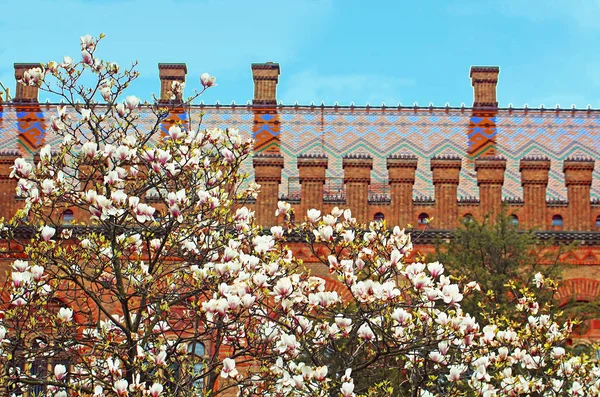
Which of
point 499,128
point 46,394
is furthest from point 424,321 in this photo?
point 499,128

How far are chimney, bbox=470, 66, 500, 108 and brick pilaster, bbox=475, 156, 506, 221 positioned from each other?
547 cm

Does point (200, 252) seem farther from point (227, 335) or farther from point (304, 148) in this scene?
point (304, 148)

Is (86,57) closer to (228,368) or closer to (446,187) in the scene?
(228,368)

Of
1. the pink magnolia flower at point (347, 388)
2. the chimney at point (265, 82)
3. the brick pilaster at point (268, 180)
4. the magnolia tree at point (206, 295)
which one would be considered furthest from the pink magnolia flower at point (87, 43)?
the chimney at point (265, 82)

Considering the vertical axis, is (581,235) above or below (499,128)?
below

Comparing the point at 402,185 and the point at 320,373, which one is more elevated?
the point at 402,185

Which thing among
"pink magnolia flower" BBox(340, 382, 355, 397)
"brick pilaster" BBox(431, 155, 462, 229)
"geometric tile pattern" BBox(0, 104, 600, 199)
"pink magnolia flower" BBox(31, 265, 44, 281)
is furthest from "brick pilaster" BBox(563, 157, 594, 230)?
"pink magnolia flower" BBox(31, 265, 44, 281)

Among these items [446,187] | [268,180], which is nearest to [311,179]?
[268,180]

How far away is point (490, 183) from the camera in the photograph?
63.9 ft

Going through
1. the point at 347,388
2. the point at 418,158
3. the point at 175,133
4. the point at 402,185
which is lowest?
the point at 347,388

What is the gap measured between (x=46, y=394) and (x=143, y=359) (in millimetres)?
1195

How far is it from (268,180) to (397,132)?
17.3 ft

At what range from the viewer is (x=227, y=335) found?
9812 mm

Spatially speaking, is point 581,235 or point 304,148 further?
point 304,148
